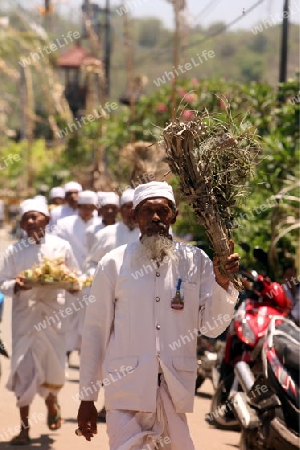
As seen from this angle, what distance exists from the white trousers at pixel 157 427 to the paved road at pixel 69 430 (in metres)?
2.71

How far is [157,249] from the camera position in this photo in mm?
6484

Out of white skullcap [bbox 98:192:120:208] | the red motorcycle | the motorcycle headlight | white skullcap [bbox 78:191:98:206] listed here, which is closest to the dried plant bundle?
the red motorcycle

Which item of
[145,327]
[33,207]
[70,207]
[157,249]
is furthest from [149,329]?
[70,207]

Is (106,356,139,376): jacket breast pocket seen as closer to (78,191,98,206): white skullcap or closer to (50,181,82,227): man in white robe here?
(78,191,98,206): white skullcap

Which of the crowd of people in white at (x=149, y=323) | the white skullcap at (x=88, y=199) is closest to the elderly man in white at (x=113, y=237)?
the white skullcap at (x=88, y=199)

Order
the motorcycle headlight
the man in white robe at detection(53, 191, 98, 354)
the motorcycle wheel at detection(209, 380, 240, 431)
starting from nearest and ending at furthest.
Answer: the motorcycle headlight, the motorcycle wheel at detection(209, 380, 240, 431), the man in white robe at detection(53, 191, 98, 354)

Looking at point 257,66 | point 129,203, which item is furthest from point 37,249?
point 257,66

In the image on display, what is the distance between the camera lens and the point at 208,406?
11234 millimetres

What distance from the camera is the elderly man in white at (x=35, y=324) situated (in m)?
10.3

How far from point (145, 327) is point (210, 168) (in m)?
0.93

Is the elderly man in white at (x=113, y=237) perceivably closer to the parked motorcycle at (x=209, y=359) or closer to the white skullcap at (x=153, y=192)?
the parked motorcycle at (x=209, y=359)

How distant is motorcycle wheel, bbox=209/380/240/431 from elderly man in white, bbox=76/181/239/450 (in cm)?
324

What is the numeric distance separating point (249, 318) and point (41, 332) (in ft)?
6.72

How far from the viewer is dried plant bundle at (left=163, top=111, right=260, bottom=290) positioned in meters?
6.22
